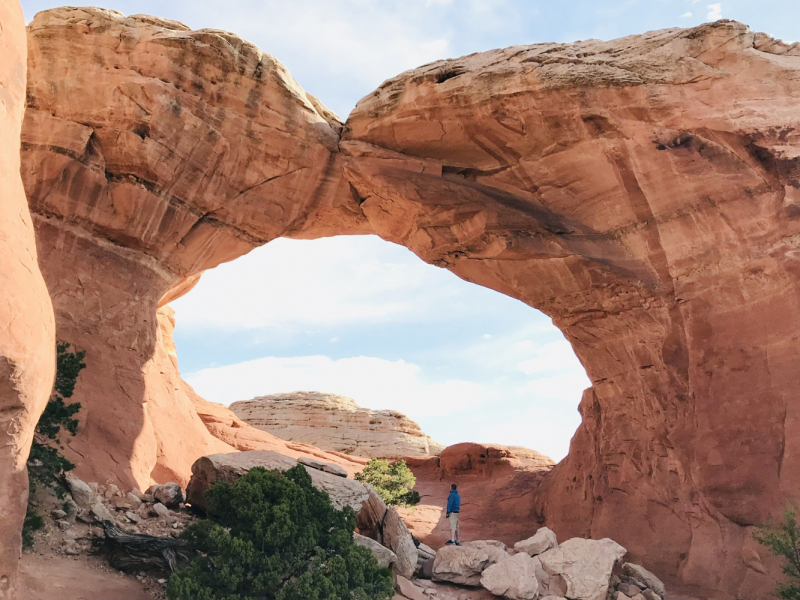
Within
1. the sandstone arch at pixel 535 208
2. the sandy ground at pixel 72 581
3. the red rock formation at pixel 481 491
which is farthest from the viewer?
the red rock formation at pixel 481 491

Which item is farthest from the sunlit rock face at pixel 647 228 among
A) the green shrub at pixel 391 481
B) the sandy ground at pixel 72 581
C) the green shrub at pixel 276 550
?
the sandy ground at pixel 72 581

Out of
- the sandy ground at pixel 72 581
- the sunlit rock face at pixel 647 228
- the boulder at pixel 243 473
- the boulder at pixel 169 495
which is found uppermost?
the sunlit rock face at pixel 647 228

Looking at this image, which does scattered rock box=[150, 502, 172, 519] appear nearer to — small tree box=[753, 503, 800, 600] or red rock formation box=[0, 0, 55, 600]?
red rock formation box=[0, 0, 55, 600]

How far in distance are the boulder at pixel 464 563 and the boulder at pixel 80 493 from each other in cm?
748

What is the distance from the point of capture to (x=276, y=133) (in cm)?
1853

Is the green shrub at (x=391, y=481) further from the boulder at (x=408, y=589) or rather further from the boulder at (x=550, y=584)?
the boulder at (x=408, y=589)

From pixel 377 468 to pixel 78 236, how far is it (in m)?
14.5

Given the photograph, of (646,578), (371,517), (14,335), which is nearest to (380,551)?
(371,517)

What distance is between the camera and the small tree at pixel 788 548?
39.4ft

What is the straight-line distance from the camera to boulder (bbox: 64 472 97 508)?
39.8ft

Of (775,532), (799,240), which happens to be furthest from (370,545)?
(799,240)

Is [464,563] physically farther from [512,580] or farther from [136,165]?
[136,165]

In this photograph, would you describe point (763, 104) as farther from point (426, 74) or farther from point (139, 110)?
point (139, 110)

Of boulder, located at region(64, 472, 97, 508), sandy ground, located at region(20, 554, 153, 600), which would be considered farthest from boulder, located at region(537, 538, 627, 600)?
boulder, located at region(64, 472, 97, 508)
